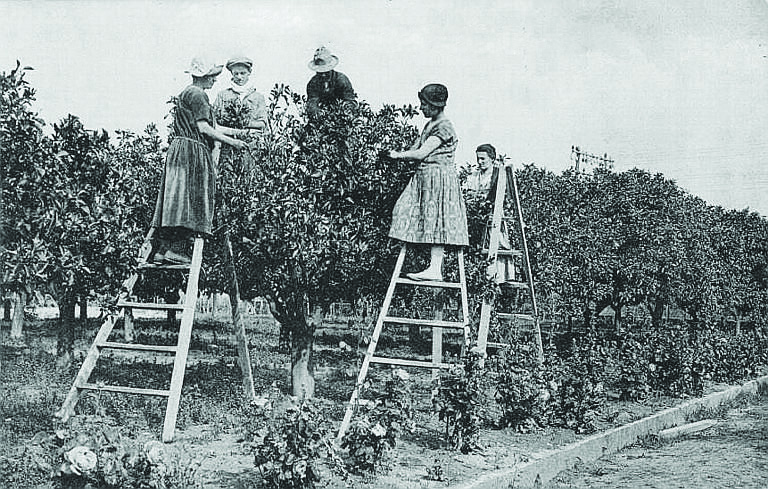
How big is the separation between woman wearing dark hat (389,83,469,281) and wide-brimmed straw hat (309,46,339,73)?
96cm

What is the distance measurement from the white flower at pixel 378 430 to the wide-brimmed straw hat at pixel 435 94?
10.8 feet

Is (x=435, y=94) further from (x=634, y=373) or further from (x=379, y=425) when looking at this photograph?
(x=634, y=373)

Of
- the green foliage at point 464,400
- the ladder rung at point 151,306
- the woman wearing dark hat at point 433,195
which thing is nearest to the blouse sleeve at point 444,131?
the woman wearing dark hat at point 433,195

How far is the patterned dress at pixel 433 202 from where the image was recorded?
705cm

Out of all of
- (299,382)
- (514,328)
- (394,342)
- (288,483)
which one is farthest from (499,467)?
(394,342)

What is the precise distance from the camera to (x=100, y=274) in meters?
6.30

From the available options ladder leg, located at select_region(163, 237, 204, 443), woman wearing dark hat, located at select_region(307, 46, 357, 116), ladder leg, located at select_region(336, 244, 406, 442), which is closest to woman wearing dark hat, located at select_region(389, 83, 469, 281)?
ladder leg, located at select_region(336, 244, 406, 442)

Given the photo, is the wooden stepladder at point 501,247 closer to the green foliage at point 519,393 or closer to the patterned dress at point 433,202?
the green foliage at point 519,393

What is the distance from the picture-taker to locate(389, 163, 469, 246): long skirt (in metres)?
7.04

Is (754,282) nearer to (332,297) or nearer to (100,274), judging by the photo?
(332,297)

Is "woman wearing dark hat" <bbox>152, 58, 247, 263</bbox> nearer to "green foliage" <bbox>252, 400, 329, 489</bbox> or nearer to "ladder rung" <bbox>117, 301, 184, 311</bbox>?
"ladder rung" <bbox>117, 301, 184, 311</bbox>

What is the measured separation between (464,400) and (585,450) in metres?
2.06

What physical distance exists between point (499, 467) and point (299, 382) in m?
2.78

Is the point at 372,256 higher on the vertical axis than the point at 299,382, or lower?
higher
